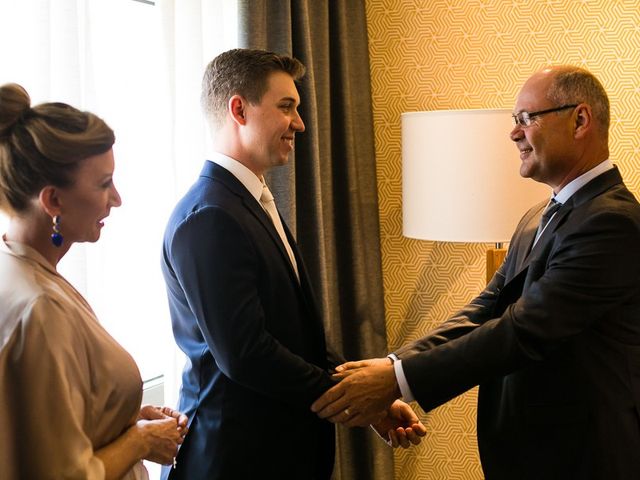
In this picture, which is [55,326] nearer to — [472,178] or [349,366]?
[349,366]

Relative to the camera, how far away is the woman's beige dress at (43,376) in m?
1.39

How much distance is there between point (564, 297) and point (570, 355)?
161 millimetres

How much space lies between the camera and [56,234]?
1.55 meters

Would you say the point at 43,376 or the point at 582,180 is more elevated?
the point at 582,180

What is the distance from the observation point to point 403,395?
222 cm

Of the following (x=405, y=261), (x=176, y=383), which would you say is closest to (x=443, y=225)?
(x=405, y=261)

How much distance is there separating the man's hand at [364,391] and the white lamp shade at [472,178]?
86 cm

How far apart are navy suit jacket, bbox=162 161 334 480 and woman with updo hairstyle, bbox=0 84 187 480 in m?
0.27

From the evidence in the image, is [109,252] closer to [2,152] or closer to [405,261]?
[2,152]

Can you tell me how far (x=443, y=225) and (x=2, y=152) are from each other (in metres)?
1.86

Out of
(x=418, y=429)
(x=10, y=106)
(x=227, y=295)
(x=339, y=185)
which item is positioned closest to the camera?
(x=10, y=106)

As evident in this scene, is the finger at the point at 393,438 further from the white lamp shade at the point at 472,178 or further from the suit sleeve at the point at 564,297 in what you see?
the white lamp shade at the point at 472,178

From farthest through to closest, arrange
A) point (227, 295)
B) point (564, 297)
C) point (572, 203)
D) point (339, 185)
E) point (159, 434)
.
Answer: point (339, 185) → point (572, 203) → point (564, 297) → point (227, 295) → point (159, 434)

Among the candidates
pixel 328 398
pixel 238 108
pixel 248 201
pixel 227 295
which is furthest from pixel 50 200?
pixel 328 398
